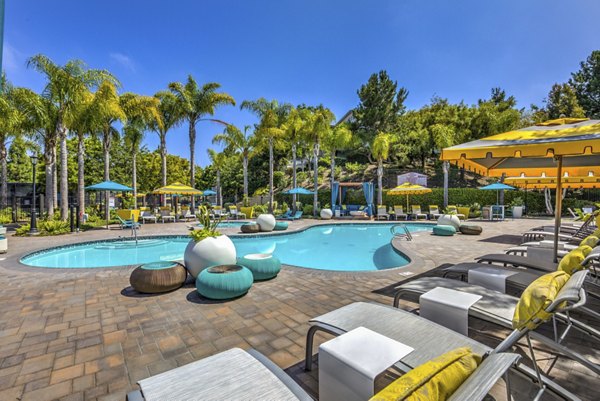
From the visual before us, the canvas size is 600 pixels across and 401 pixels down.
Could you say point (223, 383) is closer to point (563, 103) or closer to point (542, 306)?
point (542, 306)

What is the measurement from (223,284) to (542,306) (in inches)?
145

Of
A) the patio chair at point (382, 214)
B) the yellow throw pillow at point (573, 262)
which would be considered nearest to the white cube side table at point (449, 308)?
the yellow throw pillow at point (573, 262)

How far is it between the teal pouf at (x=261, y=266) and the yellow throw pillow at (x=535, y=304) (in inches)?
160

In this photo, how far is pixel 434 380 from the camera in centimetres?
107

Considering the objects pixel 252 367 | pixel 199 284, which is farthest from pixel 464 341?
pixel 199 284

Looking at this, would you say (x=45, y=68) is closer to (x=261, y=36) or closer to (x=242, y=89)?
(x=261, y=36)

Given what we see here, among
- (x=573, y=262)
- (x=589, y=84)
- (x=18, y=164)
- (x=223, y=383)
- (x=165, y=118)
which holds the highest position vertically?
(x=589, y=84)

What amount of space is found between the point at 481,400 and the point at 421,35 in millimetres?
14749

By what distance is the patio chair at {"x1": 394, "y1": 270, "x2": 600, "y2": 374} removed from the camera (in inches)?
66.3

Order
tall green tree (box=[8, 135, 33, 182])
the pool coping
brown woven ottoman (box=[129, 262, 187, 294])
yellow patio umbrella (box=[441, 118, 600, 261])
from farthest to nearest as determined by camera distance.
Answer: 1. tall green tree (box=[8, 135, 33, 182])
2. the pool coping
3. brown woven ottoman (box=[129, 262, 187, 294])
4. yellow patio umbrella (box=[441, 118, 600, 261])

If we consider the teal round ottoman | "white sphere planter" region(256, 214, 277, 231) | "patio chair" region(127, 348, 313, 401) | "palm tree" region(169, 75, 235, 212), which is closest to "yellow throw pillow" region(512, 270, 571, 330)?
"patio chair" region(127, 348, 313, 401)

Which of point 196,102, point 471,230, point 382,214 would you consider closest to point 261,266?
point 471,230

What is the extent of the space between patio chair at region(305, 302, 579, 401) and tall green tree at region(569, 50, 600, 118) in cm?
4194

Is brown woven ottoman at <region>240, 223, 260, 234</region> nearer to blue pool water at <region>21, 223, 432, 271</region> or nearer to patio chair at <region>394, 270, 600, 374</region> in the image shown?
blue pool water at <region>21, 223, 432, 271</region>
